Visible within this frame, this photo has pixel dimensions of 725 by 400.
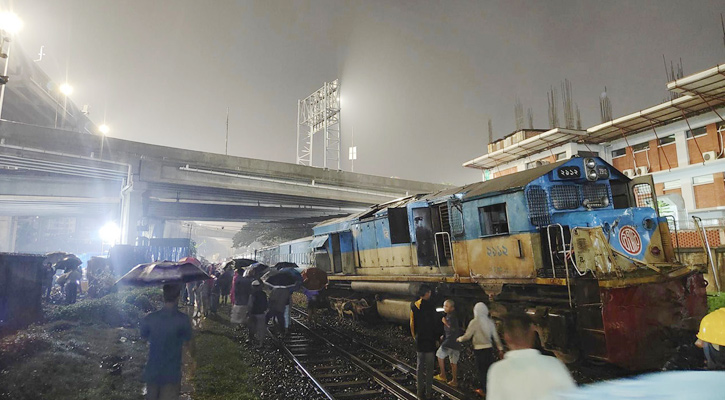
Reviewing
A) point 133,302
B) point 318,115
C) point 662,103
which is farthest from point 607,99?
point 133,302

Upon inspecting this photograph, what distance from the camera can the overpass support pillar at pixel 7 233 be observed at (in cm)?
5272

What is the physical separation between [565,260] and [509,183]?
258cm

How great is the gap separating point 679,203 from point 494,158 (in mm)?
15054

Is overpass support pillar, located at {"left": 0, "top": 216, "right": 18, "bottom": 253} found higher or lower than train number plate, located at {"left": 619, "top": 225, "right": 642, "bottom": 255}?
higher

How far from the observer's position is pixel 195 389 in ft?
23.8

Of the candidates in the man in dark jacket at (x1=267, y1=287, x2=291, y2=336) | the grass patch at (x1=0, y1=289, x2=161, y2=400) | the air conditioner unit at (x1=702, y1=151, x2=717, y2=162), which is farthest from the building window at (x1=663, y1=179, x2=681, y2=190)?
the grass patch at (x1=0, y1=289, x2=161, y2=400)

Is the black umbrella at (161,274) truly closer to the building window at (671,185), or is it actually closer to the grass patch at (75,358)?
the grass patch at (75,358)

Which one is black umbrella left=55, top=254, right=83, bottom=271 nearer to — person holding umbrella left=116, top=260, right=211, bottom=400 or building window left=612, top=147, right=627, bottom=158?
person holding umbrella left=116, top=260, right=211, bottom=400

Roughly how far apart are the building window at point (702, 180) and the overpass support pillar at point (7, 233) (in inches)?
2936

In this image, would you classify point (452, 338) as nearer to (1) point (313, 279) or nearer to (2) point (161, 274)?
(2) point (161, 274)

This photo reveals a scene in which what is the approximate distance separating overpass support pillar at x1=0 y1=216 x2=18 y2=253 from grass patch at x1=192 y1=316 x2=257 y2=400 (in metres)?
59.3

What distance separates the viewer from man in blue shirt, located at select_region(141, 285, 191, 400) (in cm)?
476

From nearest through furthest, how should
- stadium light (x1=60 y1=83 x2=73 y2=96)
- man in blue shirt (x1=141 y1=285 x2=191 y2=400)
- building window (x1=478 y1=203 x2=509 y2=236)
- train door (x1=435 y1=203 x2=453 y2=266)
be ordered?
man in blue shirt (x1=141 y1=285 x2=191 y2=400), building window (x1=478 y1=203 x2=509 y2=236), train door (x1=435 y1=203 x2=453 y2=266), stadium light (x1=60 y1=83 x2=73 y2=96)

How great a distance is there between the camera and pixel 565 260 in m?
6.12
